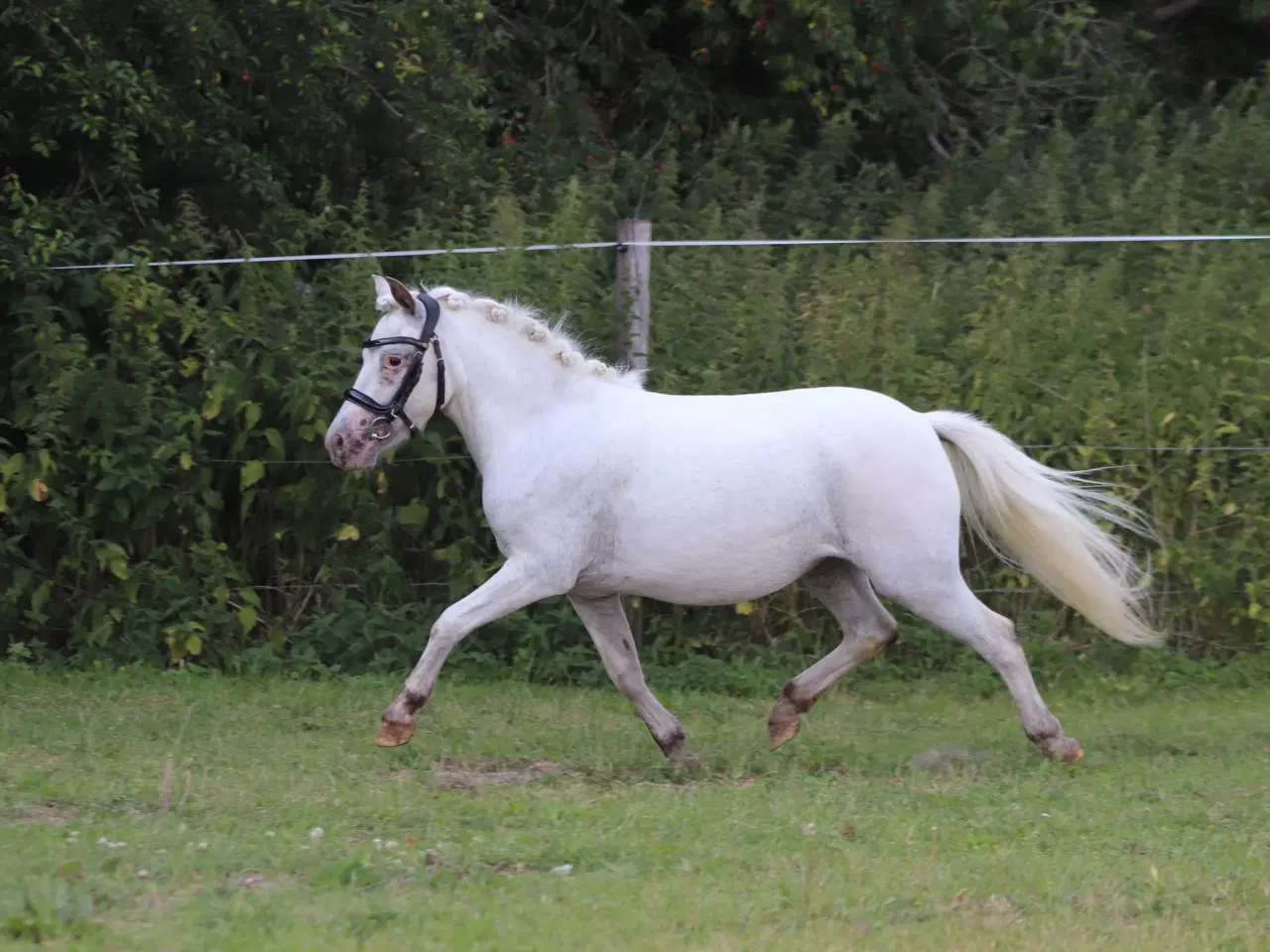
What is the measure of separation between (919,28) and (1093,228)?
170 inches

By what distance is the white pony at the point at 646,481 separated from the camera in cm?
649

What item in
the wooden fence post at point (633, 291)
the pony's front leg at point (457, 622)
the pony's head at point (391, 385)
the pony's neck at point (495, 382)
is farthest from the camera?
the wooden fence post at point (633, 291)

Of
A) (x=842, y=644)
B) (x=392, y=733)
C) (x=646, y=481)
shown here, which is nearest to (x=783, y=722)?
(x=842, y=644)

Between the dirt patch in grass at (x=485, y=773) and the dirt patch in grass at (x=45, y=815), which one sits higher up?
the dirt patch in grass at (x=45, y=815)

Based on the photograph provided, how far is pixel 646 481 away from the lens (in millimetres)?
6531

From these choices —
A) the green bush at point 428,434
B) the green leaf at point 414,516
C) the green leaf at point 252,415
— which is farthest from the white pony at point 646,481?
the green leaf at point 252,415

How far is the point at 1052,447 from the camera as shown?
29.4 feet

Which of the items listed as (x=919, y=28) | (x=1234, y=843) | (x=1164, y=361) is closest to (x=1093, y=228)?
(x=1164, y=361)

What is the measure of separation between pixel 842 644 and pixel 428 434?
2.88m

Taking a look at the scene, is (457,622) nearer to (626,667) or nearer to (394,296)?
(626,667)

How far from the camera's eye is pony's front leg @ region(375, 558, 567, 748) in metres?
6.36

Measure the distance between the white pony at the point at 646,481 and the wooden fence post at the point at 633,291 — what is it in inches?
79.6

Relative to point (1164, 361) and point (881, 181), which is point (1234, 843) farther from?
point (881, 181)

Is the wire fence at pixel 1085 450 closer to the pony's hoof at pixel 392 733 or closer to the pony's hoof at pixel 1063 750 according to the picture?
the pony's hoof at pixel 1063 750
